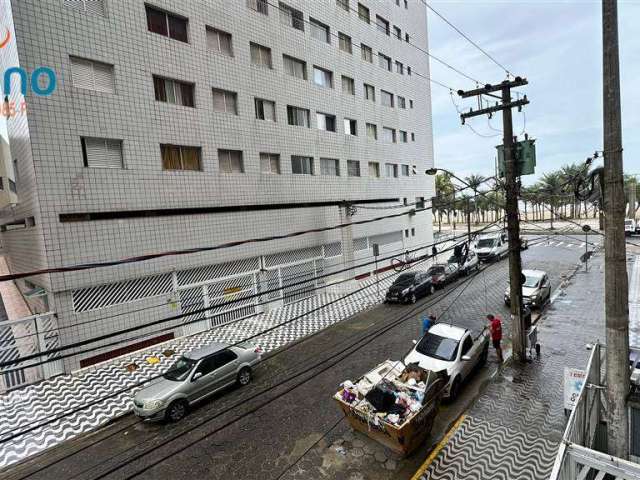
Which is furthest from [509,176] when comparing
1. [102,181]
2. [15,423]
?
[15,423]

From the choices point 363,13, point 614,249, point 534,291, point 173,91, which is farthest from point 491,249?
point 173,91

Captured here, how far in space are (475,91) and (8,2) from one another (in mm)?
15476

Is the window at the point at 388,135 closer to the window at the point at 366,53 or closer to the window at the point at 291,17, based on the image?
the window at the point at 366,53

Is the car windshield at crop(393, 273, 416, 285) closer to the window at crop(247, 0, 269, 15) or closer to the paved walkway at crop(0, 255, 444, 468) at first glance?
the paved walkway at crop(0, 255, 444, 468)

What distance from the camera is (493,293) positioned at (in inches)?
792

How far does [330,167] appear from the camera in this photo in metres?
22.3

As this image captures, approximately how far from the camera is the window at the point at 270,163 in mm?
18312

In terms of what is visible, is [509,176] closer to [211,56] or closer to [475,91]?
[475,91]

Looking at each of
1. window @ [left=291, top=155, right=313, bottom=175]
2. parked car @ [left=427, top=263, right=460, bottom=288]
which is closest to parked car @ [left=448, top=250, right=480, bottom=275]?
parked car @ [left=427, top=263, right=460, bottom=288]

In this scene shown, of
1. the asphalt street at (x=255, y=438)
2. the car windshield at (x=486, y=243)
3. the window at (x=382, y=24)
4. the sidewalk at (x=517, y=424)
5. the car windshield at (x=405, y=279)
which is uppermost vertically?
the window at (x=382, y=24)

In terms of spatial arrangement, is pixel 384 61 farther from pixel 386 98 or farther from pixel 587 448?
pixel 587 448

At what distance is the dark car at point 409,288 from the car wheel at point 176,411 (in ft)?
40.9

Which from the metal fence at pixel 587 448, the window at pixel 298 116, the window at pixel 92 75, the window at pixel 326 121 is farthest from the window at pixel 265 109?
the metal fence at pixel 587 448

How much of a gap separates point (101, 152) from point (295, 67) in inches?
471
